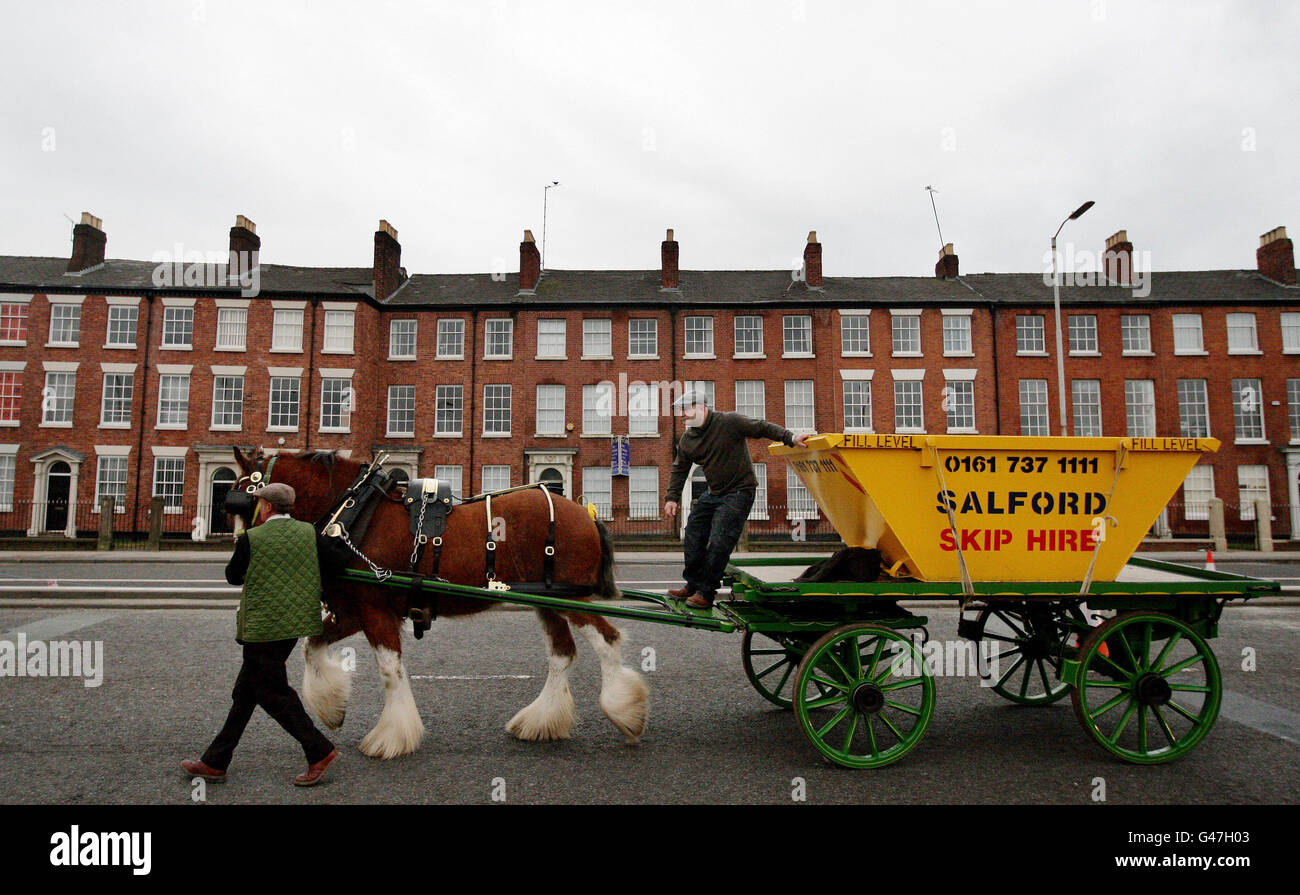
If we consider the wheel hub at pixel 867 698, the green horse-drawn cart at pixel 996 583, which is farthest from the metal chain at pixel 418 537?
the wheel hub at pixel 867 698

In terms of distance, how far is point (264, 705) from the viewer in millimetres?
4352

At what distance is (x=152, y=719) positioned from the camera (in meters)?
5.60

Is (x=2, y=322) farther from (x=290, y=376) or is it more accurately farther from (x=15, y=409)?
(x=290, y=376)

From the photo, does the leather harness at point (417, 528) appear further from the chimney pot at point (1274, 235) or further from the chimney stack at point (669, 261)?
the chimney pot at point (1274, 235)

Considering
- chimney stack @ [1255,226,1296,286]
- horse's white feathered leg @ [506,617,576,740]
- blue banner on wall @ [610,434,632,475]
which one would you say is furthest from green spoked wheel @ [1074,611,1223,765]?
chimney stack @ [1255,226,1296,286]

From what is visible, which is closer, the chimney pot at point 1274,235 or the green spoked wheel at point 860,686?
the green spoked wheel at point 860,686

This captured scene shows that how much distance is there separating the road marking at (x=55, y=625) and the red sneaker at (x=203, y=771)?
617cm

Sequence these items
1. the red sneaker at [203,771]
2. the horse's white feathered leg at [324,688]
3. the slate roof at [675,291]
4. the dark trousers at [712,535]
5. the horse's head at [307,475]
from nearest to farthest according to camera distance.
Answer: the red sneaker at [203,771], the horse's head at [307,475], the horse's white feathered leg at [324,688], the dark trousers at [712,535], the slate roof at [675,291]

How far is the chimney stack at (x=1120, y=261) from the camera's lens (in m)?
30.1

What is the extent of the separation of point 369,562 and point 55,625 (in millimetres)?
7675

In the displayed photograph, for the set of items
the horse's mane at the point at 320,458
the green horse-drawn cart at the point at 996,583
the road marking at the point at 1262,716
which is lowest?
the road marking at the point at 1262,716

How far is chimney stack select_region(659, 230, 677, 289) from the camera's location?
98.7 feet
